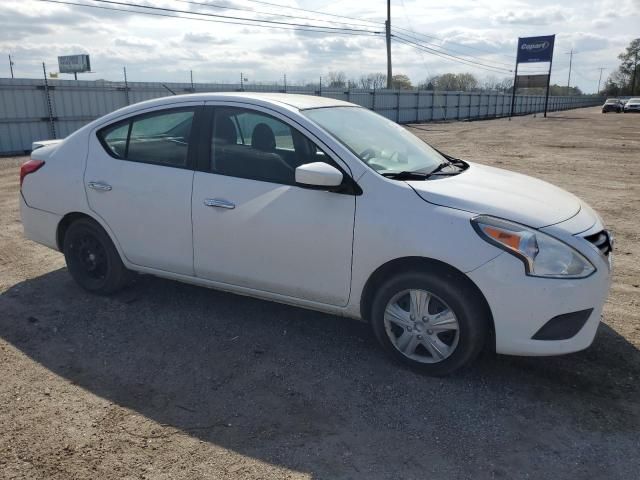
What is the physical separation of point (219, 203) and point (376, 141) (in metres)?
1.24

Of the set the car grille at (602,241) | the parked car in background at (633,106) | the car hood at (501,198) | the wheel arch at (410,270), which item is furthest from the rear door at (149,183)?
the parked car in background at (633,106)

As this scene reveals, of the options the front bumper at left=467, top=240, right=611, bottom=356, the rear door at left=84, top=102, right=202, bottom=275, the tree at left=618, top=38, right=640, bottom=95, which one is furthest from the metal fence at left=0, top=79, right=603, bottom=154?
the tree at left=618, top=38, right=640, bottom=95

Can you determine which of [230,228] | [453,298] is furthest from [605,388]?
[230,228]

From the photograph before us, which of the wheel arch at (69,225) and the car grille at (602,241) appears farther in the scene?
the wheel arch at (69,225)

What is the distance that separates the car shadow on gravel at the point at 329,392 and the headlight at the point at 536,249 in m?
0.80

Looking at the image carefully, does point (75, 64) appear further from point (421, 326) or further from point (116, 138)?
point (421, 326)

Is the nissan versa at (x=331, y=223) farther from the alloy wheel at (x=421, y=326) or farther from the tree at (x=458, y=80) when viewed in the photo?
the tree at (x=458, y=80)

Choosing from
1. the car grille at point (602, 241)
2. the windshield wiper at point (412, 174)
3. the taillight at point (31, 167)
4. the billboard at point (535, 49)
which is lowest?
the car grille at point (602, 241)

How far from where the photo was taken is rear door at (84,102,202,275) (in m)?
4.05

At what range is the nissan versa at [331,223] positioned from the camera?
310 cm

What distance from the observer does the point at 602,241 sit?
3334mm

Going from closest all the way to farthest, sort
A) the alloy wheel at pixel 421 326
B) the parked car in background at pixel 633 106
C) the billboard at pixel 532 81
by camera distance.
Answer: the alloy wheel at pixel 421 326 → the billboard at pixel 532 81 → the parked car in background at pixel 633 106

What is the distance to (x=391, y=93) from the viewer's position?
119 feet

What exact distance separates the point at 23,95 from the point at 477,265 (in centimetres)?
1766
